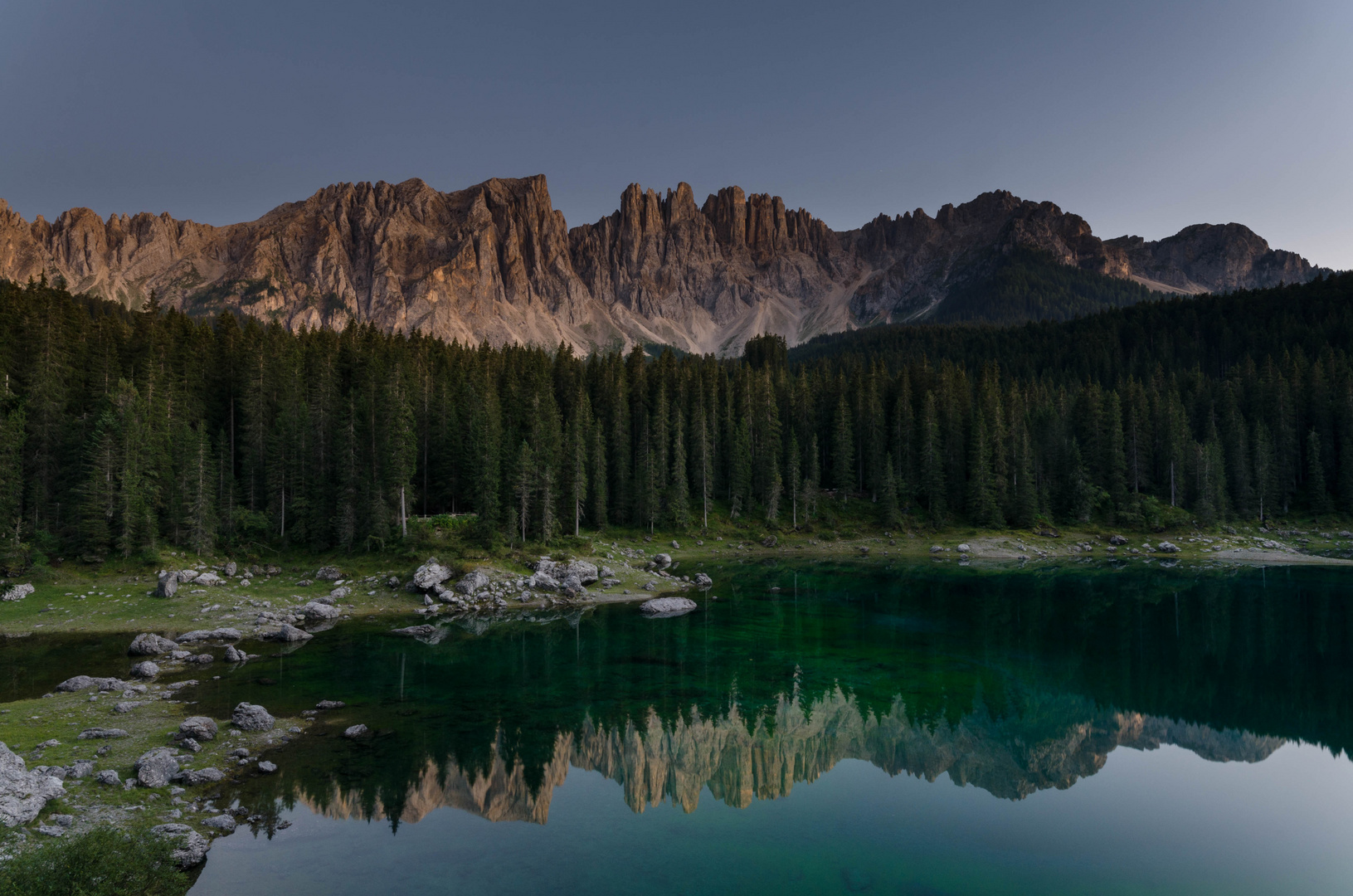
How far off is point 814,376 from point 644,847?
100283 millimetres

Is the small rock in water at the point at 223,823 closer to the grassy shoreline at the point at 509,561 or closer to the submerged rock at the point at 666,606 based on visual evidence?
the grassy shoreline at the point at 509,561

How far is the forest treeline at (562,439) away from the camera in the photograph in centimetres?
4912

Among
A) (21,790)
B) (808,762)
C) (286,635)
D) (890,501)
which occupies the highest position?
(890,501)

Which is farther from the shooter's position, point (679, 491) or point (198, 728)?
point (679, 491)

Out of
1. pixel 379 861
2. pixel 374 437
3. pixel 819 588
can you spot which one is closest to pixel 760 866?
pixel 379 861

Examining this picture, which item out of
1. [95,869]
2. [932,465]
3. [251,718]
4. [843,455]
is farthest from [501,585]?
[932,465]

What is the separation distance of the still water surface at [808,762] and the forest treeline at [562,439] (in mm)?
21047

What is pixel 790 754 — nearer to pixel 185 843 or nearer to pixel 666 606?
pixel 185 843

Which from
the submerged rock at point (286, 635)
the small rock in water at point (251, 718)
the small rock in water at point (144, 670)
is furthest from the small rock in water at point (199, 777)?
the submerged rock at point (286, 635)

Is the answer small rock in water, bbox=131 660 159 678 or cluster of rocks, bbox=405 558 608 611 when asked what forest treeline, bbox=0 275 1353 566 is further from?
small rock in water, bbox=131 660 159 678

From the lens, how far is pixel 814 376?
112 meters

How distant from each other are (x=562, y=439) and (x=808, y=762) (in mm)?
56294

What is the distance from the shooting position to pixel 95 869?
472 inches

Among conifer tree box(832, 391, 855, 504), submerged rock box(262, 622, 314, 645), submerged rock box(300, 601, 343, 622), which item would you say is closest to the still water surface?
submerged rock box(262, 622, 314, 645)
